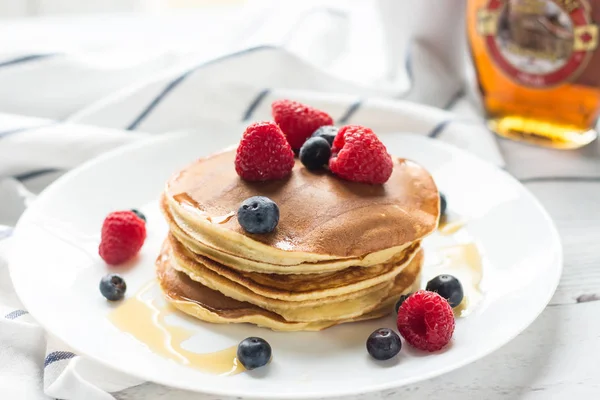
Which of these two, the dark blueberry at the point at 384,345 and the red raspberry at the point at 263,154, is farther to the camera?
the red raspberry at the point at 263,154

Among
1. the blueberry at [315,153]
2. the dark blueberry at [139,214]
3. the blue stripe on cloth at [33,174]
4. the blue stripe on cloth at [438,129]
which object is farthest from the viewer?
the blue stripe on cloth at [438,129]

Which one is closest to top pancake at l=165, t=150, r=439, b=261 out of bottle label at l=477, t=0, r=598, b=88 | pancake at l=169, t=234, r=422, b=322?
pancake at l=169, t=234, r=422, b=322

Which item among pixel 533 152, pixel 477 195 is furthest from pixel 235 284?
pixel 533 152

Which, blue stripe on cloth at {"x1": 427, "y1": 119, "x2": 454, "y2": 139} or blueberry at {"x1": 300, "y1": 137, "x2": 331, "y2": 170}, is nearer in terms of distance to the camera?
blueberry at {"x1": 300, "y1": 137, "x2": 331, "y2": 170}

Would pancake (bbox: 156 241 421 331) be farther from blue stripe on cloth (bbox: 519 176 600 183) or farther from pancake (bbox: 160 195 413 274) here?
blue stripe on cloth (bbox: 519 176 600 183)

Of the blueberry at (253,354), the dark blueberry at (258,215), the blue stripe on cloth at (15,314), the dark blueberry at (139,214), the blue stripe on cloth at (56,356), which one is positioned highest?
the dark blueberry at (258,215)

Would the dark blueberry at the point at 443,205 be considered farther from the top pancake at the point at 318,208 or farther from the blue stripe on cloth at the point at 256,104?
the blue stripe on cloth at the point at 256,104

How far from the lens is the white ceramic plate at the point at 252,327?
4.82ft

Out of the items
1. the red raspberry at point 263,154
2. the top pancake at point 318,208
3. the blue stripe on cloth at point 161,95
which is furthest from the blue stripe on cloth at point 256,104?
the red raspberry at point 263,154

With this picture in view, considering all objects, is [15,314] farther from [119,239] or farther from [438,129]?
[438,129]

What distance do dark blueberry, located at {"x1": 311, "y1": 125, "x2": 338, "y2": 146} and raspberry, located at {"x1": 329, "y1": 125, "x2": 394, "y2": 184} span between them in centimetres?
7

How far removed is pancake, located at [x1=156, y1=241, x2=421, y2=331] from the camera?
167 cm

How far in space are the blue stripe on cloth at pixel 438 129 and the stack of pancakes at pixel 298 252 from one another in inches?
29.7

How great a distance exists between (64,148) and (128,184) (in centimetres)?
31
